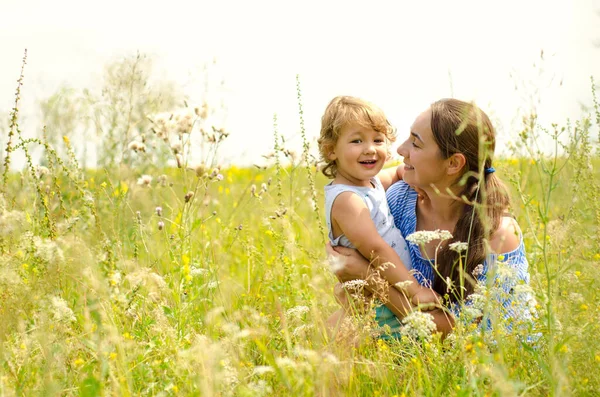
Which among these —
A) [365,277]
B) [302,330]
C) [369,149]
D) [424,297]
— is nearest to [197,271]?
[302,330]

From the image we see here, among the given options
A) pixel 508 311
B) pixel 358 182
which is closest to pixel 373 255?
pixel 358 182

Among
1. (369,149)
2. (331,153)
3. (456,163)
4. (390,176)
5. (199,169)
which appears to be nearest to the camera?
(456,163)

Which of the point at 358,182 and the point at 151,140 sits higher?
the point at 151,140

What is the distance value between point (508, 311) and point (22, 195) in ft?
9.27

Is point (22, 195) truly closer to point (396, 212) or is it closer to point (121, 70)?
point (121, 70)

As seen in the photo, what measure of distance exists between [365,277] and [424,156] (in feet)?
2.25

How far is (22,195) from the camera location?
3.91m

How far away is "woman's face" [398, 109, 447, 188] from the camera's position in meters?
3.34

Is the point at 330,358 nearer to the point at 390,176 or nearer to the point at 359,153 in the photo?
the point at 359,153

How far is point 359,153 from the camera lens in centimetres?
355

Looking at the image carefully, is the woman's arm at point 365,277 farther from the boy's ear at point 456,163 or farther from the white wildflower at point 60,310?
the white wildflower at point 60,310

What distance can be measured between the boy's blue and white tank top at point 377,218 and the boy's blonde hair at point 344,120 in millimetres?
252

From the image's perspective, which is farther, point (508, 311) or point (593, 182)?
point (593, 182)

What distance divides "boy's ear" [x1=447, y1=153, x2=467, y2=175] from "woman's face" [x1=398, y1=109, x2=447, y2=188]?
0.03 m
